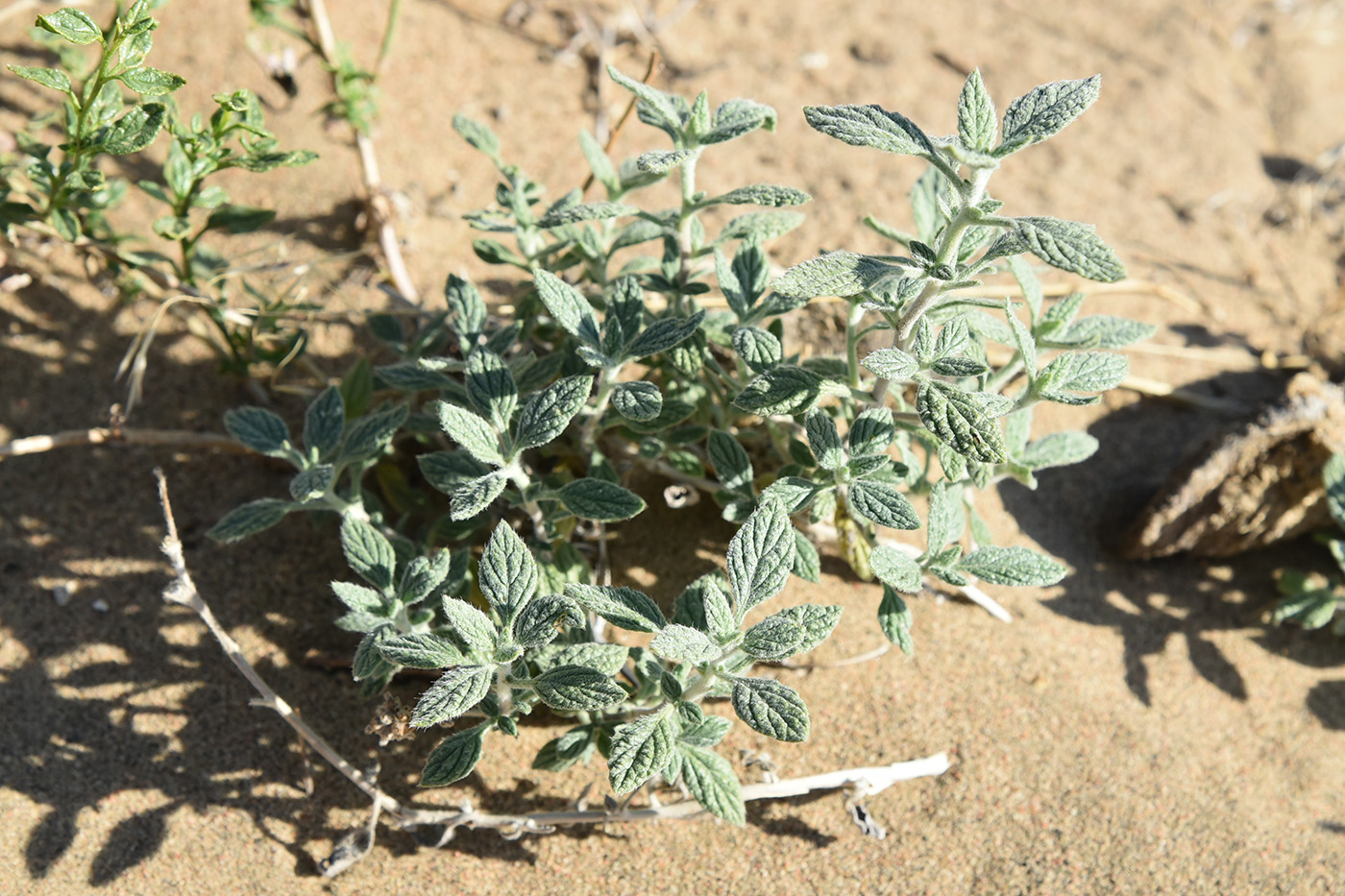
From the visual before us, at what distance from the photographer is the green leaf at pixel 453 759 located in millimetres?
1789

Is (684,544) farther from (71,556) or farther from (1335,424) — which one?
(1335,424)

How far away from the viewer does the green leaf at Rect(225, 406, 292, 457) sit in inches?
82.6

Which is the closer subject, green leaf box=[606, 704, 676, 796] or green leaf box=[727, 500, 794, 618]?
green leaf box=[606, 704, 676, 796]

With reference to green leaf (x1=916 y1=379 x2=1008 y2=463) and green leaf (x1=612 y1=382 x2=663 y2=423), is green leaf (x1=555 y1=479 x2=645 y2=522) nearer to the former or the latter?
green leaf (x1=612 y1=382 x2=663 y2=423)

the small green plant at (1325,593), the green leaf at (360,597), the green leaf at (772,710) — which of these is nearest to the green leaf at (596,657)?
the green leaf at (772,710)

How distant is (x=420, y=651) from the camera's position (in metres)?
1.70

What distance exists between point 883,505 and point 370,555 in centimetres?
99

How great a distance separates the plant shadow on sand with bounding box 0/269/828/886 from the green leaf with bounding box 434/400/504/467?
606mm

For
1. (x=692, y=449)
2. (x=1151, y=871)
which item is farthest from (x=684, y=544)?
(x=1151, y=871)

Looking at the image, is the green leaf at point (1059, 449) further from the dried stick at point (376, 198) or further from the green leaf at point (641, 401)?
the dried stick at point (376, 198)

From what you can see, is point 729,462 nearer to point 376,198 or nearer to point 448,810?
point 448,810

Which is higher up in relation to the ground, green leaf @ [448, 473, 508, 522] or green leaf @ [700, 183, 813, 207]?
green leaf @ [700, 183, 813, 207]

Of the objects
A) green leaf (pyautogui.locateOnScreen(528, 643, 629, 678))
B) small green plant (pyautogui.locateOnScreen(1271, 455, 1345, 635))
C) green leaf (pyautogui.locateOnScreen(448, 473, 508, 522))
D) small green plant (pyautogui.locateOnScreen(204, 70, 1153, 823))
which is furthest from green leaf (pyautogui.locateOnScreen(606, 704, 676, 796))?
small green plant (pyautogui.locateOnScreen(1271, 455, 1345, 635))

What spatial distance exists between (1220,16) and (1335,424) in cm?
240
